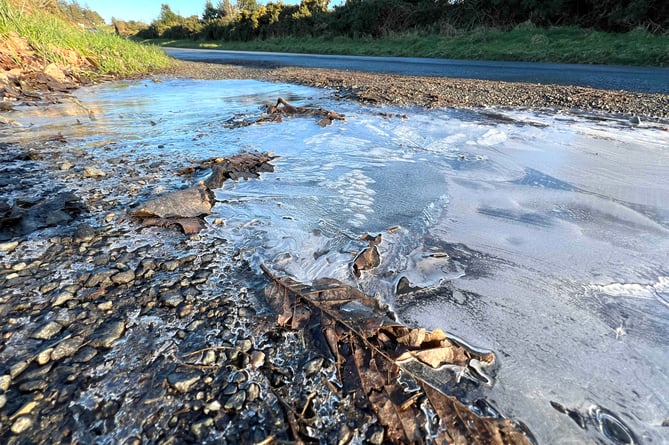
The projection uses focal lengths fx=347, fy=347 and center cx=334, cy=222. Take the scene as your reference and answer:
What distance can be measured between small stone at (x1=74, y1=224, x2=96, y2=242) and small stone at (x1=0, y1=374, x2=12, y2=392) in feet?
2.85

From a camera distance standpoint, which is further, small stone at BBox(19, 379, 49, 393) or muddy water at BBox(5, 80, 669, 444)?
muddy water at BBox(5, 80, 669, 444)

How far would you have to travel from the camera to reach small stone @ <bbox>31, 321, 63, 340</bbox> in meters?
1.18

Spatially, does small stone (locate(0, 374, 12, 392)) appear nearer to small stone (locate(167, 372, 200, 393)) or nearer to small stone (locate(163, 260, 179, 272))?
small stone (locate(167, 372, 200, 393))

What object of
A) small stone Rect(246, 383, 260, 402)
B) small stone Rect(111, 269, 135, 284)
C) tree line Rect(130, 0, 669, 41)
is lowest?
small stone Rect(246, 383, 260, 402)

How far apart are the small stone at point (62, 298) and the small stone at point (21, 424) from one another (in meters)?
0.51

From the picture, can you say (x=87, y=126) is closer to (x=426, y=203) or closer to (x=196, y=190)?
(x=196, y=190)

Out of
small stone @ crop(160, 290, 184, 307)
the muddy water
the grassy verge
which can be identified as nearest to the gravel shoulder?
the muddy water

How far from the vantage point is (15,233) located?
179cm

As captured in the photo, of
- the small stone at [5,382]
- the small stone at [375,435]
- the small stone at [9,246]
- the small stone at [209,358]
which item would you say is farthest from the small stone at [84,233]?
the small stone at [375,435]

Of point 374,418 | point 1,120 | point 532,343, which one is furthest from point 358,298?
point 1,120

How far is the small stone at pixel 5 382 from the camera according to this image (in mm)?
999

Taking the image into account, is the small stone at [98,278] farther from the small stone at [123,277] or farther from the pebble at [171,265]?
the pebble at [171,265]

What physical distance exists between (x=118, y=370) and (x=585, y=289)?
182 cm

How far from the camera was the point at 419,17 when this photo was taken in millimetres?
23719
